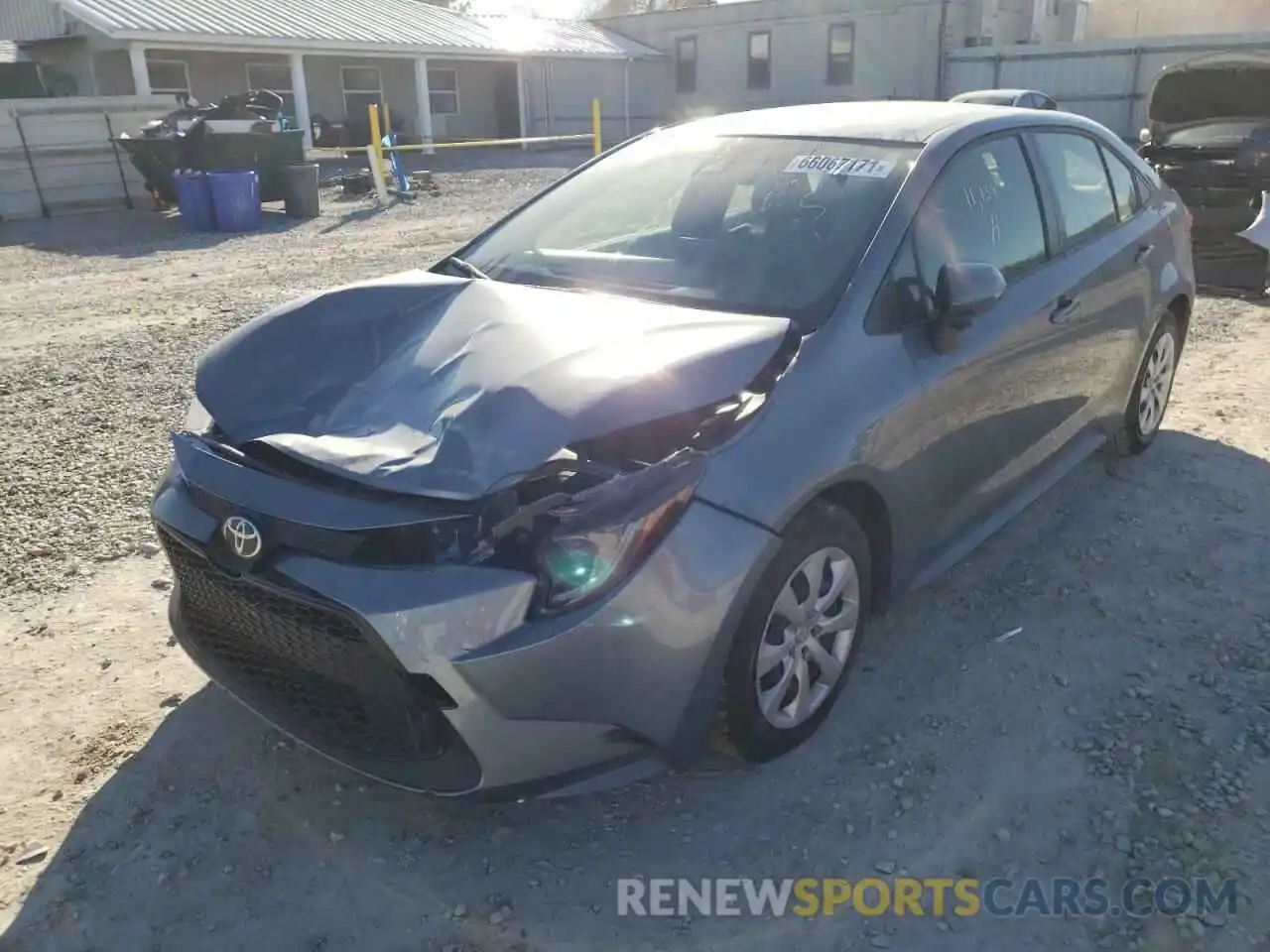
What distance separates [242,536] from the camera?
2.44 m

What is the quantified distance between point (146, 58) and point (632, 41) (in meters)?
16.5

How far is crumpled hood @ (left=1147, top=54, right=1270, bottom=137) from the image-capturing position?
366 inches

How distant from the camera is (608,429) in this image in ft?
8.01

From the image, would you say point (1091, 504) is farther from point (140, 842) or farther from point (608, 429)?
point (140, 842)

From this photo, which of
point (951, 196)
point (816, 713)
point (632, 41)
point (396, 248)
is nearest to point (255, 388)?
point (816, 713)

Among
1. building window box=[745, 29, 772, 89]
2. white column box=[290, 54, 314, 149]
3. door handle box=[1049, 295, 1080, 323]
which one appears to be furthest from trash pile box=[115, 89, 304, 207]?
building window box=[745, 29, 772, 89]

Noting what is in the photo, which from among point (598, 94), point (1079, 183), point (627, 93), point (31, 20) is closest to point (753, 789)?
point (1079, 183)

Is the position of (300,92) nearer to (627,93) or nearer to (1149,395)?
(627,93)

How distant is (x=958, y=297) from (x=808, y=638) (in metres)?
1.13

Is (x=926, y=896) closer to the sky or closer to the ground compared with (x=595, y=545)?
closer to the ground

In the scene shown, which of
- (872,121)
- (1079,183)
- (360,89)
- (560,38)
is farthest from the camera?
(560,38)

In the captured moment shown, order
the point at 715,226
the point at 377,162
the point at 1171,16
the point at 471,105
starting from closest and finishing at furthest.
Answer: the point at 715,226 < the point at 377,162 < the point at 471,105 < the point at 1171,16

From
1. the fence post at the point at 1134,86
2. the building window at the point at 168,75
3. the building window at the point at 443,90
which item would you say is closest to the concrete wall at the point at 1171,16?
the fence post at the point at 1134,86

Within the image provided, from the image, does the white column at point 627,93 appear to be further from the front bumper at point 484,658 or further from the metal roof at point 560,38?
the front bumper at point 484,658
